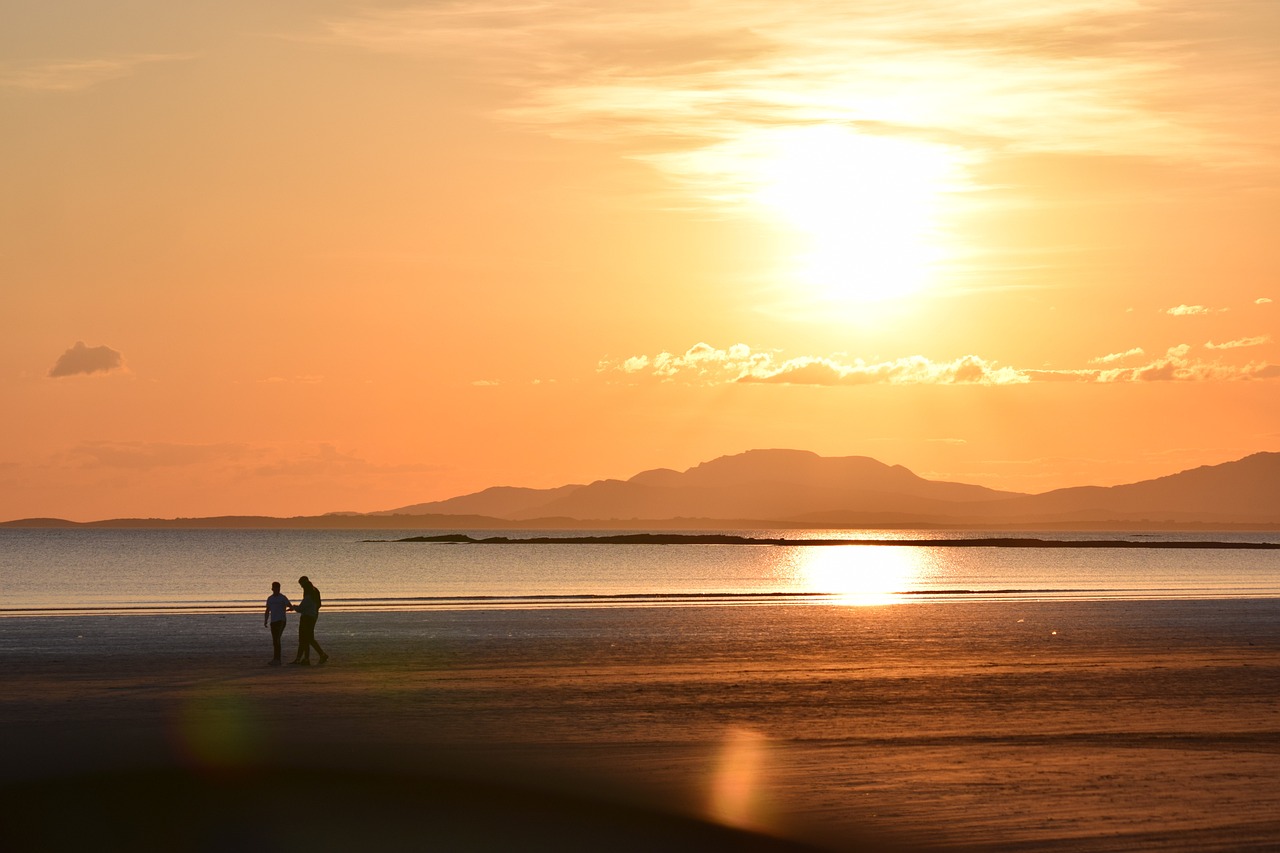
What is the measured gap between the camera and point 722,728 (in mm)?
25156

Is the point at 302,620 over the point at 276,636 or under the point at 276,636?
over

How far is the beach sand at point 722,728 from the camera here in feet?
58.9

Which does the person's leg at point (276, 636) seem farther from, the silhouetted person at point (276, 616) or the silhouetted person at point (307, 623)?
the silhouetted person at point (307, 623)

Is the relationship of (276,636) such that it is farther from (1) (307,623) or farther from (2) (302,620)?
(1) (307,623)

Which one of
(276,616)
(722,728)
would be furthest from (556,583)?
(722,728)

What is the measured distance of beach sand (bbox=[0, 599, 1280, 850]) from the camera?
18.0 metres

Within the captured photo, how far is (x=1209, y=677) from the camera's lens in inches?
1361

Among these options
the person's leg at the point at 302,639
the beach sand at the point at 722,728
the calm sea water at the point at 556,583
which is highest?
the calm sea water at the point at 556,583

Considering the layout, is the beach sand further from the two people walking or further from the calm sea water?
the calm sea water

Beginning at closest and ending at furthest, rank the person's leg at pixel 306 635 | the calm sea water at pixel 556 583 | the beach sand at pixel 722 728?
the beach sand at pixel 722 728, the person's leg at pixel 306 635, the calm sea water at pixel 556 583

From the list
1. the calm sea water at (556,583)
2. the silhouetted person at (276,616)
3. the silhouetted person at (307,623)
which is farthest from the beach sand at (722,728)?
the calm sea water at (556,583)

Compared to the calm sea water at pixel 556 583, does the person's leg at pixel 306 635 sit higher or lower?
lower

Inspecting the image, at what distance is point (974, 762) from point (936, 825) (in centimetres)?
460

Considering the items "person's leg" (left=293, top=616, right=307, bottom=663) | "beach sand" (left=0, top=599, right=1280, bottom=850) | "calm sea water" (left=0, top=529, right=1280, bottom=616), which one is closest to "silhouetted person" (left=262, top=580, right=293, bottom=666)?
"person's leg" (left=293, top=616, right=307, bottom=663)
